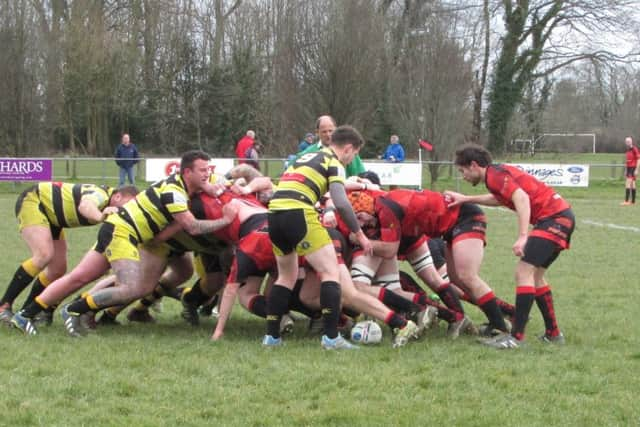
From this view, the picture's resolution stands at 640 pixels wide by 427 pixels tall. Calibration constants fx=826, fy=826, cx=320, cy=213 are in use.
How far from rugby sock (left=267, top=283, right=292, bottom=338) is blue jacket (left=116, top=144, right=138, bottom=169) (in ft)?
58.0

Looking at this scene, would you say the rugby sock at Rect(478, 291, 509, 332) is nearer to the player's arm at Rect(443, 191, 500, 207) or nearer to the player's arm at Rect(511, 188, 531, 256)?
the player's arm at Rect(511, 188, 531, 256)

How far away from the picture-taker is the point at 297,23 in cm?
3334

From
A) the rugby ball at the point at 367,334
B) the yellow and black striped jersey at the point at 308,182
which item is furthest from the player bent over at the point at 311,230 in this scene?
the rugby ball at the point at 367,334

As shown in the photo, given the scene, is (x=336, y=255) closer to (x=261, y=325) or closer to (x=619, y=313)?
(x=261, y=325)

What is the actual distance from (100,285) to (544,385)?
162 inches

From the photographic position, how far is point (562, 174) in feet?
81.2

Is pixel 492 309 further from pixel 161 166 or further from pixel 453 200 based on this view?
pixel 161 166

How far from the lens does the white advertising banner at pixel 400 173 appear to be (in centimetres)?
2355

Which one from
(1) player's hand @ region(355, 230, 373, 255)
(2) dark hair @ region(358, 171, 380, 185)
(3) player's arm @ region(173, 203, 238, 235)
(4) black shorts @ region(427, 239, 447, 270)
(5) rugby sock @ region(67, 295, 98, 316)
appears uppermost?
(2) dark hair @ region(358, 171, 380, 185)

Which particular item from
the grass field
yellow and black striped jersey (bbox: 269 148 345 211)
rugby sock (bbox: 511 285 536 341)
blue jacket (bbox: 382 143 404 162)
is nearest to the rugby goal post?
blue jacket (bbox: 382 143 404 162)

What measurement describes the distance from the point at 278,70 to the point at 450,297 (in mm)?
28439

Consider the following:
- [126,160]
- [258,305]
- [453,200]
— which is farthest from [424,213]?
[126,160]

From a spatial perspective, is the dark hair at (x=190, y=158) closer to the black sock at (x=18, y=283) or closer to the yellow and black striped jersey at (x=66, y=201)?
the yellow and black striped jersey at (x=66, y=201)

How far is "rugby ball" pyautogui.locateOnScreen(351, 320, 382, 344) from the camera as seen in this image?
6.37 m
